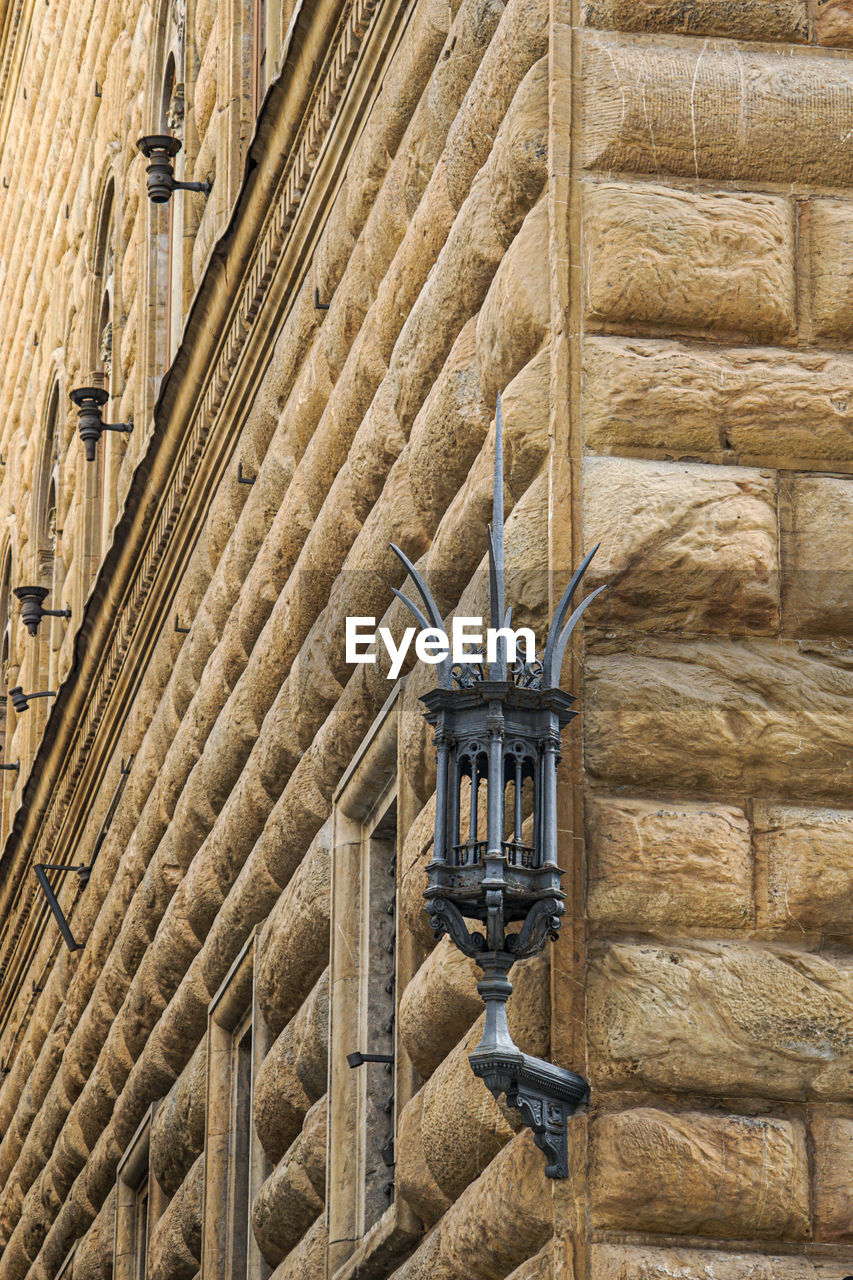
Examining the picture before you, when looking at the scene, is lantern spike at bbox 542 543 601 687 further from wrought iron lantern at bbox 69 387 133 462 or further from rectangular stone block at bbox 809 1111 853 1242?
wrought iron lantern at bbox 69 387 133 462

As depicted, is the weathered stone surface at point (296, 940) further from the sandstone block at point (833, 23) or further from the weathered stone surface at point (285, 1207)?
the sandstone block at point (833, 23)

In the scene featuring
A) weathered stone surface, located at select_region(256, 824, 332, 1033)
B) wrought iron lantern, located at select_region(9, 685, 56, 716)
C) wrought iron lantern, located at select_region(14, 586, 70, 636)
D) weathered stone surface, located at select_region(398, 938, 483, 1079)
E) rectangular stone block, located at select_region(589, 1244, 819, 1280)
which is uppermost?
wrought iron lantern, located at select_region(14, 586, 70, 636)

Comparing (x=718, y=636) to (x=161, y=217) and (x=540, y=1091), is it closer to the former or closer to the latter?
(x=540, y=1091)

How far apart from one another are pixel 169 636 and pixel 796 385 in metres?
6.41

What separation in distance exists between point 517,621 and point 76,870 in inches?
368

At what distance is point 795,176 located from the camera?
6.47 metres

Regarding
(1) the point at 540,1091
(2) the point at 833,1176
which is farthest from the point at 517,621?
(2) the point at 833,1176

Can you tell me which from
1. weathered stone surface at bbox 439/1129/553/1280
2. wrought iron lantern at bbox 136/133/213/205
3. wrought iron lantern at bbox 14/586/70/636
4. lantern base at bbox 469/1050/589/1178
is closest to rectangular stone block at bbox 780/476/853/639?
lantern base at bbox 469/1050/589/1178

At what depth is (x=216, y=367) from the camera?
11.2m

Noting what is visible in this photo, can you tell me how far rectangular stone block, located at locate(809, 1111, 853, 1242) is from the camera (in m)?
5.54

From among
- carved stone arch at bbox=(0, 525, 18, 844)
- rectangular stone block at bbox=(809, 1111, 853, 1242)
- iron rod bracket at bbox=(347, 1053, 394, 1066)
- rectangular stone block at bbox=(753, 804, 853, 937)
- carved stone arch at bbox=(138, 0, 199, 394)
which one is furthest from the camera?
carved stone arch at bbox=(0, 525, 18, 844)

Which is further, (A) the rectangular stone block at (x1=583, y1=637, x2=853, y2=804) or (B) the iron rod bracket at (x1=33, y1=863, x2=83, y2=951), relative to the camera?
(B) the iron rod bracket at (x1=33, y1=863, x2=83, y2=951)

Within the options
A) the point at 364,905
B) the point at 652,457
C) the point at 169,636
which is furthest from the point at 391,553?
the point at 169,636

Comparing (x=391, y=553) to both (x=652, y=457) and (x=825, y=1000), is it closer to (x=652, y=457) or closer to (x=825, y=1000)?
(x=652, y=457)
